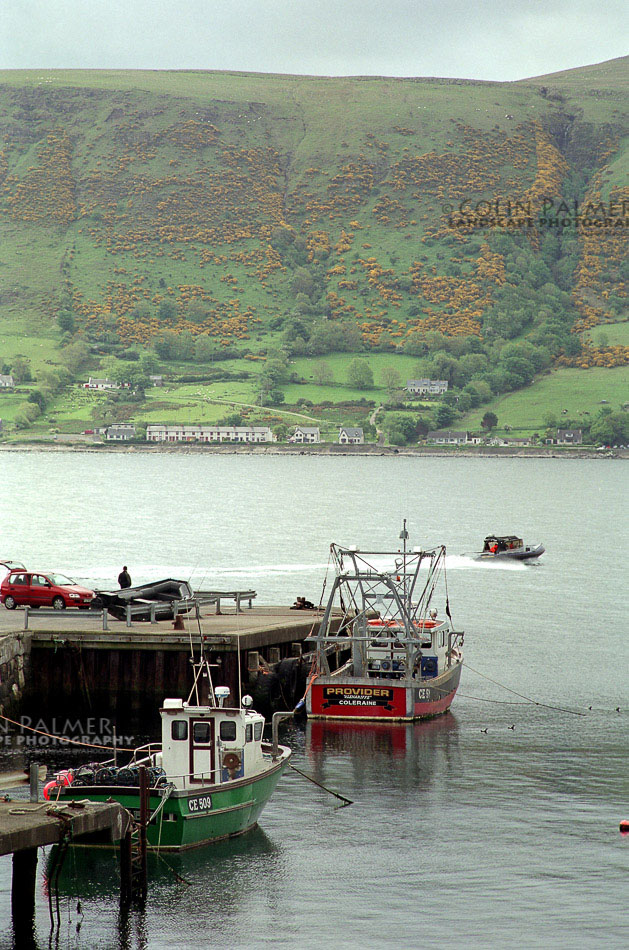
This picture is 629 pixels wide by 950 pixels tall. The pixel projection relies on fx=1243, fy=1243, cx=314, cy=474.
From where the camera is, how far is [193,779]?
A: 29.0 metres

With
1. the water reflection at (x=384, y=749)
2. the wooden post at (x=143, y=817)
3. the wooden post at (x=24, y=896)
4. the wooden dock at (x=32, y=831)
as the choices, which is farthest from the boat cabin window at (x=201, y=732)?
the water reflection at (x=384, y=749)

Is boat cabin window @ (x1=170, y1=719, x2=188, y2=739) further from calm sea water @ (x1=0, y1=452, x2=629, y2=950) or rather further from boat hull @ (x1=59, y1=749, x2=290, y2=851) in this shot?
calm sea water @ (x1=0, y1=452, x2=629, y2=950)

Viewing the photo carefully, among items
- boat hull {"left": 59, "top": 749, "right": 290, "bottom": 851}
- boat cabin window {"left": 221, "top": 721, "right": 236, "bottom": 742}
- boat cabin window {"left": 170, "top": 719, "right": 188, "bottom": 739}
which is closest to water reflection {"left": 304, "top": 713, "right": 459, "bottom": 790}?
boat hull {"left": 59, "top": 749, "right": 290, "bottom": 851}

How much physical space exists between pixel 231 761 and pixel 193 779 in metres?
0.99

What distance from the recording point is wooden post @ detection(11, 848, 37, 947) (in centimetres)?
2359

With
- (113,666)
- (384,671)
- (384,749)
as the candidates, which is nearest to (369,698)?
(384,671)

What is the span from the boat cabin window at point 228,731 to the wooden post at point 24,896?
600 centimetres

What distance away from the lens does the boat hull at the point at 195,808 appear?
26.9 meters

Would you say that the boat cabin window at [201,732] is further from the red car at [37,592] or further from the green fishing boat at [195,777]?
the red car at [37,592]

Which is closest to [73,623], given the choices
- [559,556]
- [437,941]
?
[437,941]

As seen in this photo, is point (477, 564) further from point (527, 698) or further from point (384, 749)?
point (384, 749)

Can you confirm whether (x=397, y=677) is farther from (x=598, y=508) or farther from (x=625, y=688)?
(x=598, y=508)

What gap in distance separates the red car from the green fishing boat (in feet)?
61.1

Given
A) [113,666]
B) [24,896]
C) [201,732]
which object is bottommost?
[24,896]
